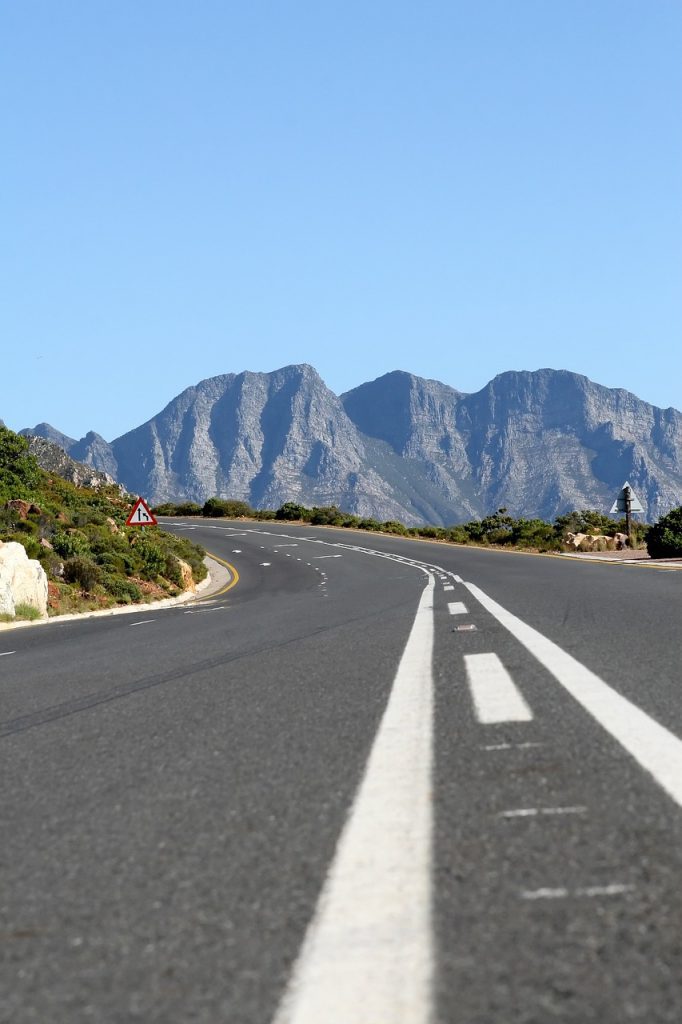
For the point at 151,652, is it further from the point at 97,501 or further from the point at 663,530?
the point at 97,501

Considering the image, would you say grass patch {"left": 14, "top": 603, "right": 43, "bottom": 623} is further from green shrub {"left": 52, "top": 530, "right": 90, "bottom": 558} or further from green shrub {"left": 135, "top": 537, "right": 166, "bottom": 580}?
green shrub {"left": 135, "top": 537, "right": 166, "bottom": 580}

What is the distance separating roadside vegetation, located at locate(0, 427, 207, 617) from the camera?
2411 cm

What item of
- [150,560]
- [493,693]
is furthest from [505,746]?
[150,560]

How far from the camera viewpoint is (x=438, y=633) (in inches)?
391

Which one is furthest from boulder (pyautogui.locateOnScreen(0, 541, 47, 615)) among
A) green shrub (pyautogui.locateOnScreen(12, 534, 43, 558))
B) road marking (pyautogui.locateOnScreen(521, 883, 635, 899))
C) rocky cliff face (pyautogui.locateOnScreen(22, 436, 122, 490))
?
rocky cliff face (pyautogui.locateOnScreen(22, 436, 122, 490))

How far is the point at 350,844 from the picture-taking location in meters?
3.00

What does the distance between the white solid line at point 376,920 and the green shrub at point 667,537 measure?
103 feet

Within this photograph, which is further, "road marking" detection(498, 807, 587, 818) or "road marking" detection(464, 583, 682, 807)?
"road marking" detection(464, 583, 682, 807)

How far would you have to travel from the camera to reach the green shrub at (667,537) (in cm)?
3356

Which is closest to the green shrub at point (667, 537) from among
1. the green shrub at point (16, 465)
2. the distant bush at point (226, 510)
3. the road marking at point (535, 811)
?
the green shrub at point (16, 465)

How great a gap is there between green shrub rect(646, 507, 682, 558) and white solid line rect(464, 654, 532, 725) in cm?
2775

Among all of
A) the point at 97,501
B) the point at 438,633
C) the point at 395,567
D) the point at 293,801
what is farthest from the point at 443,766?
the point at 97,501

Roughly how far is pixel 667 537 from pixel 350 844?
108 ft

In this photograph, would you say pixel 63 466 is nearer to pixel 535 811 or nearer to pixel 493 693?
pixel 493 693
